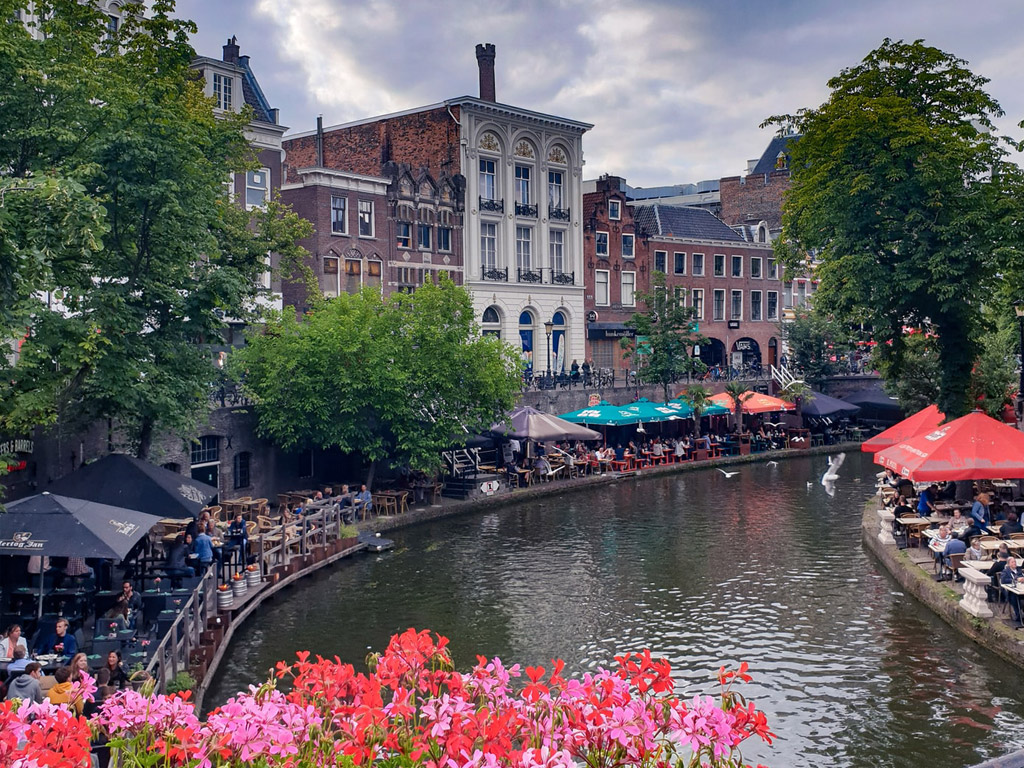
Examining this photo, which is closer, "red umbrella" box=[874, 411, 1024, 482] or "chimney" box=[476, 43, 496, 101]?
"red umbrella" box=[874, 411, 1024, 482]

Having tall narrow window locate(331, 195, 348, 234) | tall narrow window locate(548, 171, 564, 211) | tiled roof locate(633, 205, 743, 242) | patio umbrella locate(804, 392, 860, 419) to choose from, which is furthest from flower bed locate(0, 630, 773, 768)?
tiled roof locate(633, 205, 743, 242)

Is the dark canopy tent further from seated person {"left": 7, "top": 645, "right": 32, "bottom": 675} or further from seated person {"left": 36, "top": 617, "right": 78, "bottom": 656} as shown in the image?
seated person {"left": 7, "top": 645, "right": 32, "bottom": 675}

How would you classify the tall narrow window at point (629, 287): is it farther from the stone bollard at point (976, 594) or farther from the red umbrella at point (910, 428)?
the stone bollard at point (976, 594)

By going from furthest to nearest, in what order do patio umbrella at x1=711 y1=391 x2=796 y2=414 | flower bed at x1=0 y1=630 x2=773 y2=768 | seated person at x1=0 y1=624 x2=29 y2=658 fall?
patio umbrella at x1=711 y1=391 x2=796 y2=414
seated person at x1=0 y1=624 x2=29 y2=658
flower bed at x1=0 y1=630 x2=773 y2=768

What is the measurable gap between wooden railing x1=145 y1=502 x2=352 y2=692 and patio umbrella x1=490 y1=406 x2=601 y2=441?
8.91 m

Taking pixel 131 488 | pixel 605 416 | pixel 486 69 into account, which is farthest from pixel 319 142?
pixel 131 488

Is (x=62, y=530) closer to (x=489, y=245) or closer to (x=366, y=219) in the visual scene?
(x=366, y=219)

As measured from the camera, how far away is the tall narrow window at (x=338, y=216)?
43.4m

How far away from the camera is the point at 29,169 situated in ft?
61.3

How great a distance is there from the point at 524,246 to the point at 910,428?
28.9 m

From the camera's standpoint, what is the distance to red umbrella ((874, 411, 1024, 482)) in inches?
823

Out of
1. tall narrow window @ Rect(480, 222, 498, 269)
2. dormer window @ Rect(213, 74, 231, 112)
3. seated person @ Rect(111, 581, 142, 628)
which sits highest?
dormer window @ Rect(213, 74, 231, 112)

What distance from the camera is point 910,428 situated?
90.4ft

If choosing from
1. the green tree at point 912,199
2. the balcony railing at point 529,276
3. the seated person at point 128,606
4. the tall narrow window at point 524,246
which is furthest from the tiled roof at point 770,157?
the seated person at point 128,606
